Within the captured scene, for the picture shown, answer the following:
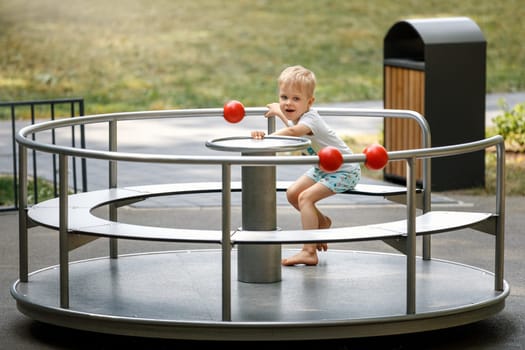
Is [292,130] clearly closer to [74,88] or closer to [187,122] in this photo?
[187,122]

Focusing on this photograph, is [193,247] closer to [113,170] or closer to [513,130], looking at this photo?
[113,170]

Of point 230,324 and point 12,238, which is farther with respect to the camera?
point 12,238

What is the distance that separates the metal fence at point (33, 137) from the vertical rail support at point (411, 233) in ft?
11.5

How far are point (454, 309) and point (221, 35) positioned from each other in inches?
775

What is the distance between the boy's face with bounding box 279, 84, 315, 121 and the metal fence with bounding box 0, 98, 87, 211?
246 cm

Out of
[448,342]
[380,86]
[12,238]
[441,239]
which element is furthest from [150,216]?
[380,86]

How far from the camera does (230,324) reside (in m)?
5.61

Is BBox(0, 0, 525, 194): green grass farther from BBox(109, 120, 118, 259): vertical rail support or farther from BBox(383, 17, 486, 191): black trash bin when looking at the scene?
BBox(109, 120, 118, 259): vertical rail support

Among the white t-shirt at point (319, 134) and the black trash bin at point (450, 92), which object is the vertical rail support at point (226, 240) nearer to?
the white t-shirt at point (319, 134)

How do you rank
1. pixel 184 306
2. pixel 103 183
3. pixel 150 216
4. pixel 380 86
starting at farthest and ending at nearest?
pixel 380 86 → pixel 103 183 → pixel 150 216 → pixel 184 306

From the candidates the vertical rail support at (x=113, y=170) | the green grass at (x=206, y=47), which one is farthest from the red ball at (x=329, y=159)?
the green grass at (x=206, y=47)

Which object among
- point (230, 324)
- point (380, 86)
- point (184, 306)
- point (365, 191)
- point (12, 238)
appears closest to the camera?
point (230, 324)

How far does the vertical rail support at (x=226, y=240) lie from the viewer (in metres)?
5.52

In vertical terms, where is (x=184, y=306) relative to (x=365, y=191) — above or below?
below
